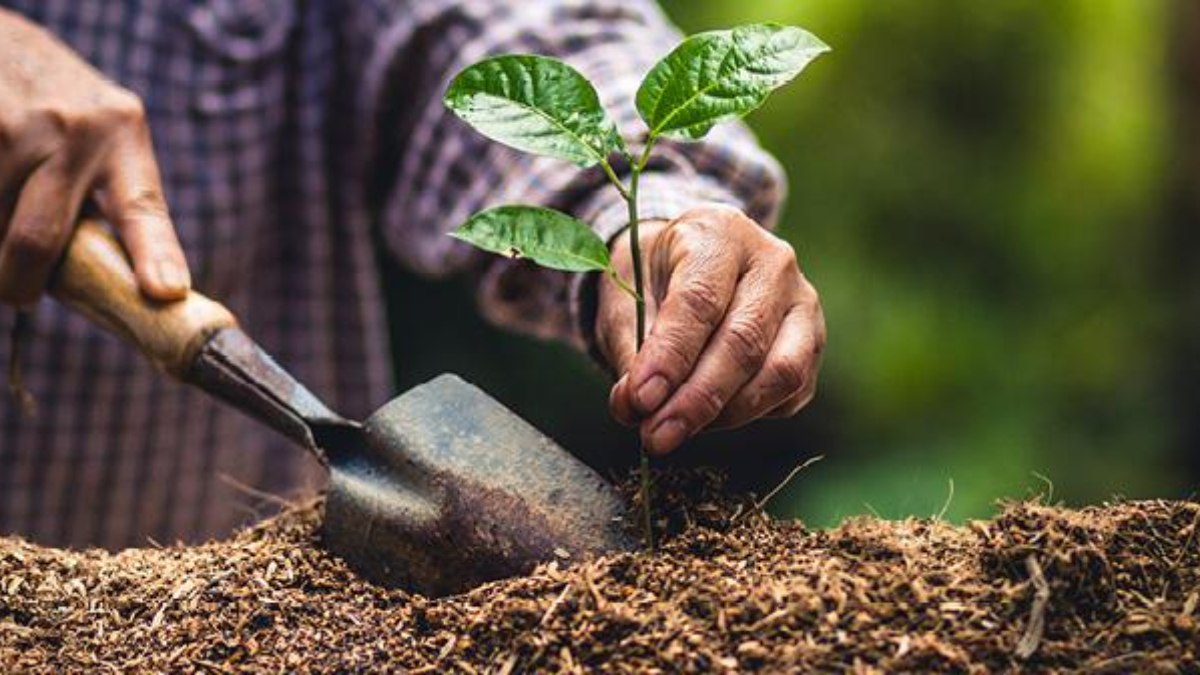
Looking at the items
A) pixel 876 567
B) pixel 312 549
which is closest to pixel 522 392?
pixel 312 549

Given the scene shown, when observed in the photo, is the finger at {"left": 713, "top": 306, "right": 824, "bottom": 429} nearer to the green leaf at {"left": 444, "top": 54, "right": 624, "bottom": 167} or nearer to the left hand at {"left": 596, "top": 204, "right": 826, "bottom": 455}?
the left hand at {"left": 596, "top": 204, "right": 826, "bottom": 455}

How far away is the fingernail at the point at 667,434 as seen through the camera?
3.78 feet

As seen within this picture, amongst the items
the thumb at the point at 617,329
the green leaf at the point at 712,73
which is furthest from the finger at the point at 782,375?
the green leaf at the point at 712,73

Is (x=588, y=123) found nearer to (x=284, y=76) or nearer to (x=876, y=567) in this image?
(x=876, y=567)

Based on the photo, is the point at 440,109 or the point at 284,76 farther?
the point at 284,76

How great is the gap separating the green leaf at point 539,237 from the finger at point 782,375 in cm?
20

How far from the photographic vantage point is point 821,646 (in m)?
0.94

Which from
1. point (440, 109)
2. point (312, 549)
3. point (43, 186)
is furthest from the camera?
point (440, 109)

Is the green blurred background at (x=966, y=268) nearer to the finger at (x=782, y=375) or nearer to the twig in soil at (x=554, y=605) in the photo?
the finger at (x=782, y=375)

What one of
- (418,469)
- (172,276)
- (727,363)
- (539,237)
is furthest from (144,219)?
(727,363)

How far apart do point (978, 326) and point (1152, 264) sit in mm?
519

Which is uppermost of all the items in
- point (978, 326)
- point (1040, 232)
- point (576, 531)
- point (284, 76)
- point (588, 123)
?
point (588, 123)

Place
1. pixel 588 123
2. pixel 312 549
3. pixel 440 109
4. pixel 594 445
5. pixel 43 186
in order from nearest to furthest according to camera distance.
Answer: pixel 588 123 → pixel 312 549 → pixel 43 186 → pixel 440 109 → pixel 594 445

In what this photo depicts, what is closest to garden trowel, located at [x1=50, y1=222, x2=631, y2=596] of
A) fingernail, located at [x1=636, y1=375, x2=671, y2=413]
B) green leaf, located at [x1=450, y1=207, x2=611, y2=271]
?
fingernail, located at [x1=636, y1=375, x2=671, y2=413]
